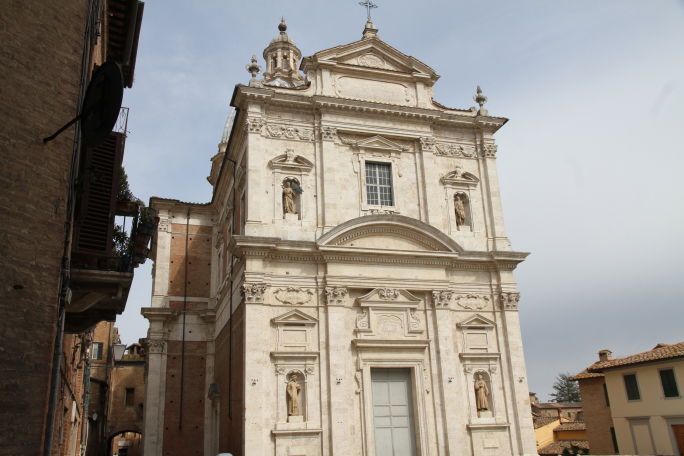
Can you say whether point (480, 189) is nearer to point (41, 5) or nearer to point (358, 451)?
point (358, 451)

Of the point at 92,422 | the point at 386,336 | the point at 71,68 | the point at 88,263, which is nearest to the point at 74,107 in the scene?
the point at 71,68

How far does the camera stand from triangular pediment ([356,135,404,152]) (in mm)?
21125

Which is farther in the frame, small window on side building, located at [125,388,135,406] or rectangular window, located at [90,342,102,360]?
rectangular window, located at [90,342,102,360]

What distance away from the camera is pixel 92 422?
37125 mm

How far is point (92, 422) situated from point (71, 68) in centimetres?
3251

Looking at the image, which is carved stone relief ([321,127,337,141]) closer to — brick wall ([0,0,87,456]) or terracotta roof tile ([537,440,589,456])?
brick wall ([0,0,87,456])

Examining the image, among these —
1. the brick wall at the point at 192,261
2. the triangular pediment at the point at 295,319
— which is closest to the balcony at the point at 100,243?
the triangular pediment at the point at 295,319

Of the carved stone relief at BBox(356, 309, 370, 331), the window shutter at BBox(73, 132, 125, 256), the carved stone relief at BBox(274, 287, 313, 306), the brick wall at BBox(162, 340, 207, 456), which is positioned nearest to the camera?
the window shutter at BBox(73, 132, 125, 256)

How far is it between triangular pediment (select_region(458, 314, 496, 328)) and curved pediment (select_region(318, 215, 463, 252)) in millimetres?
2254

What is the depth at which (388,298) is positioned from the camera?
19.4 m

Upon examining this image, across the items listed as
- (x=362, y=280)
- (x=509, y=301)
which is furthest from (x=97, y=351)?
(x=509, y=301)

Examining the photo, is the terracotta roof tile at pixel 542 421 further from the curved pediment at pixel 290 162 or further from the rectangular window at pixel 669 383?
the curved pediment at pixel 290 162

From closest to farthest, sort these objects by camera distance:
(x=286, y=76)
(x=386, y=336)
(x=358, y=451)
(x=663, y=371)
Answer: (x=358, y=451) → (x=386, y=336) → (x=663, y=371) → (x=286, y=76)

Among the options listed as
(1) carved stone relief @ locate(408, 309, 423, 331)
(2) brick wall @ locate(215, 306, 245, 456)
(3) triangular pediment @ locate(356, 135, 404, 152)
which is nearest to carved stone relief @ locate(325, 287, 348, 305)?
(1) carved stone relief @ locate(408, 309, 423, 331)
